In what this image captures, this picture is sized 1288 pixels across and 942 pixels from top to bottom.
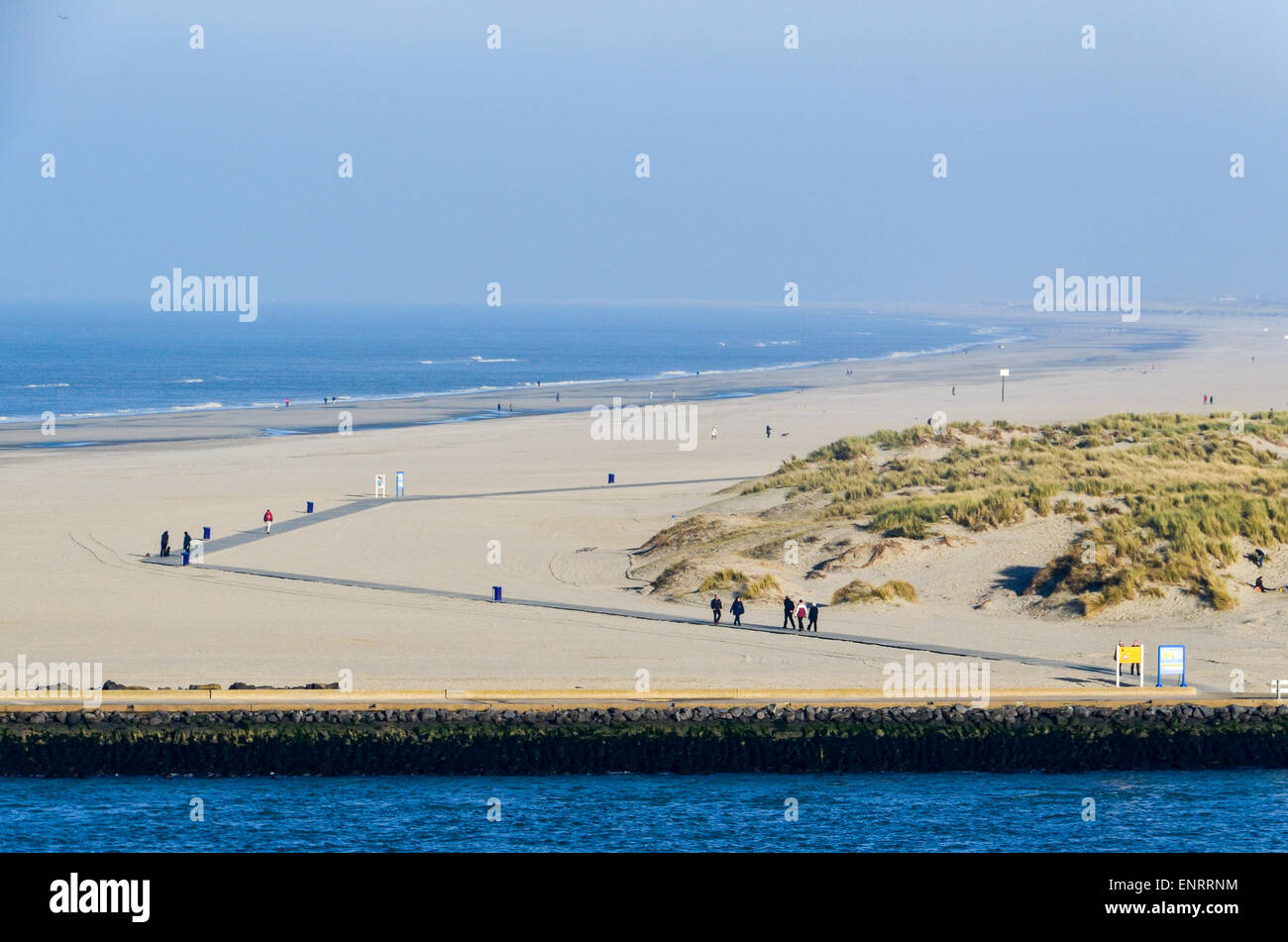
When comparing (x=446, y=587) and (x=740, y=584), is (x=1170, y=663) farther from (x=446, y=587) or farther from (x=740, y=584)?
(x=446, y=587)

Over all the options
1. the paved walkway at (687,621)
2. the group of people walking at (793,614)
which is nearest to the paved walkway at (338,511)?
the paved walkway at (687,621)

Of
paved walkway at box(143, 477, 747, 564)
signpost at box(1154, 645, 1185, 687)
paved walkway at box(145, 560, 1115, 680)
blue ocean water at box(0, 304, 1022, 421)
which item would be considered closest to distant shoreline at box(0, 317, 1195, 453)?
blue ocean water at box(0, 304, 1022, 421)

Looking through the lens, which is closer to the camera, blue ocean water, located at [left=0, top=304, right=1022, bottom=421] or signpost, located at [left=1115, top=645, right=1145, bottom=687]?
signpost, located at [left=1115, top=645, right=1145, bottom=687]

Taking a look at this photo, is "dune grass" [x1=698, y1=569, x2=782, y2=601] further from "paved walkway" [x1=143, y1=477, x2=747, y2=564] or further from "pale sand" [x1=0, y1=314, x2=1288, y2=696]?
"paved walkway" [x1=143, y1=477, x2=747, y2=564]

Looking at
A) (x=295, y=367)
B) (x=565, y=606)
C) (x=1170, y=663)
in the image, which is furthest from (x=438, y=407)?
(x=1170, y=663)
